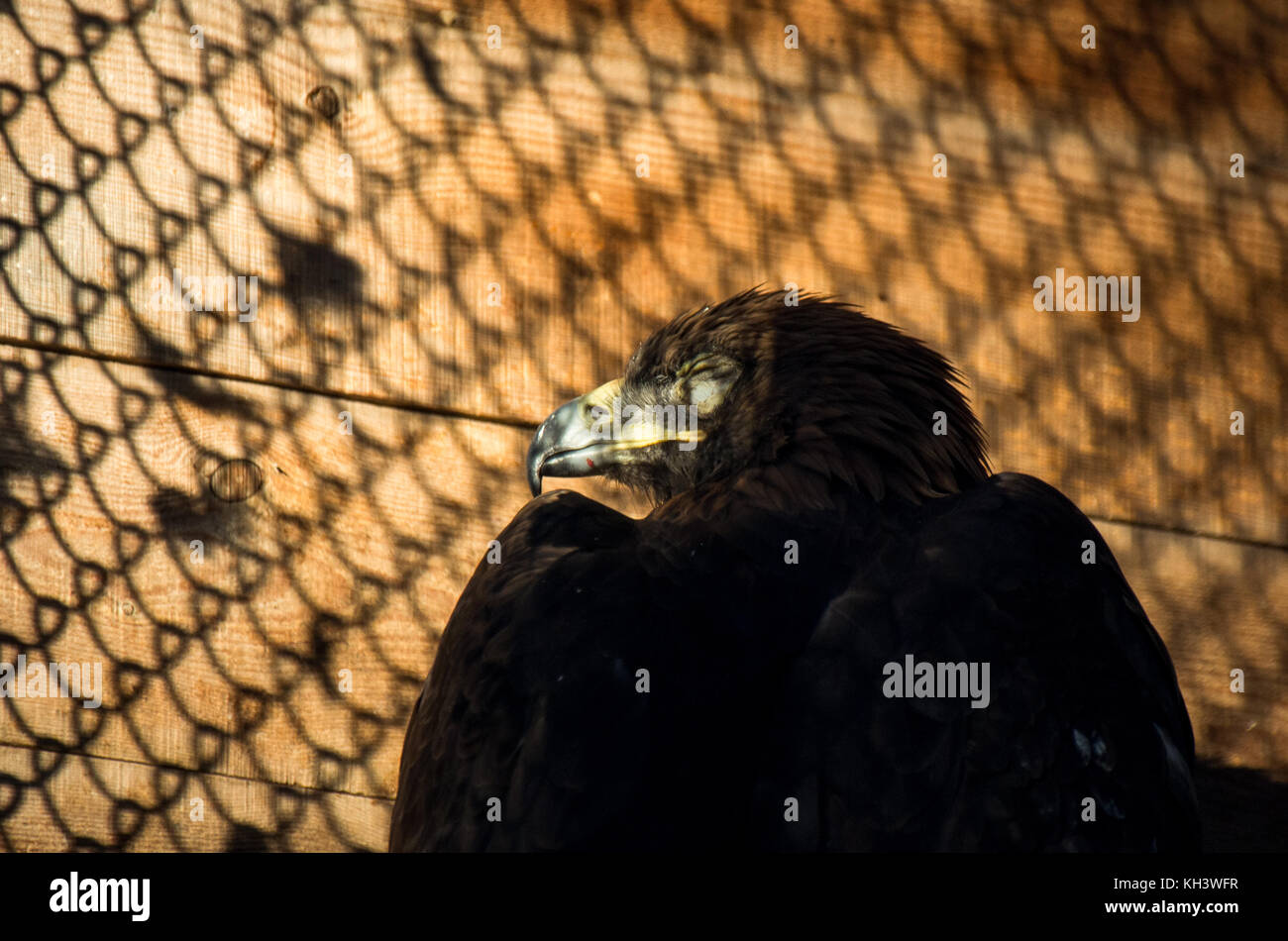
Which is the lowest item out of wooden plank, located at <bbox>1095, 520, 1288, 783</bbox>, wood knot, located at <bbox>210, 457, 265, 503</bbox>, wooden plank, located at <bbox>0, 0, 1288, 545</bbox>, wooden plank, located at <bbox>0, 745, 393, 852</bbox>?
wooden plank, located at <bbox>0, 745, 393, 852</bbox>

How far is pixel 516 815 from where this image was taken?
1.81 metres

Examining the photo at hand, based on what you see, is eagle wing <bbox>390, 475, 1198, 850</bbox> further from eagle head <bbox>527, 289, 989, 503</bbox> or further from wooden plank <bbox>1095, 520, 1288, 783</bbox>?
wooden plank <bbox>1095, 520, 1288, 783</bbox>

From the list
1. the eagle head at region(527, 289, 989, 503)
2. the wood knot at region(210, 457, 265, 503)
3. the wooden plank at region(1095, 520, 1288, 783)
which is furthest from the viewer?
the wooden plank at region(1095, 520, 1288, 783)

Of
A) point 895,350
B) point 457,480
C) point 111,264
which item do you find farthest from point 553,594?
point 111,264

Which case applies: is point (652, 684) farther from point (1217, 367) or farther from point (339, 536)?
point (1217, 367)

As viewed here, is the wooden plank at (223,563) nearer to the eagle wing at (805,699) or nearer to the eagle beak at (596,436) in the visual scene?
the eagle beak at (596,436)

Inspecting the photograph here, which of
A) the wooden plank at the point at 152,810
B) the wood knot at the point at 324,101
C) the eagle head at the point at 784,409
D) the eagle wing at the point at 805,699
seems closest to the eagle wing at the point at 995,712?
the eagle wing at the point at 805,699

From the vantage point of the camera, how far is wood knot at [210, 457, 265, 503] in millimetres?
2443

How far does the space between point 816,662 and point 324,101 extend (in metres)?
1.41

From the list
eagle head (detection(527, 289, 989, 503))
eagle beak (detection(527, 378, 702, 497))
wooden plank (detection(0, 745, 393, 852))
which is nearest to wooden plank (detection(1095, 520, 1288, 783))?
eagle head (detection(527, 289, 989, 503))

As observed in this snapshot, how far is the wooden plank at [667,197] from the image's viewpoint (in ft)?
7.94

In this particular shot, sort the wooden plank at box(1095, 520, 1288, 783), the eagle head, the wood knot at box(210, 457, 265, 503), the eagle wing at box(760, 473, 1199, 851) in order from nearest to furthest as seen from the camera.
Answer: the eagle wing at box(760, 473, 1199, 851), the eagle head, the wood knot at box(210, 457, 265, 503), the wooden plank at box(1095, 520, 1288, 783)

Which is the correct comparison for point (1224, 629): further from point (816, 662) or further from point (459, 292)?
point (459, 292)

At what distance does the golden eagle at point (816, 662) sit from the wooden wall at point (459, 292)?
278 mm
